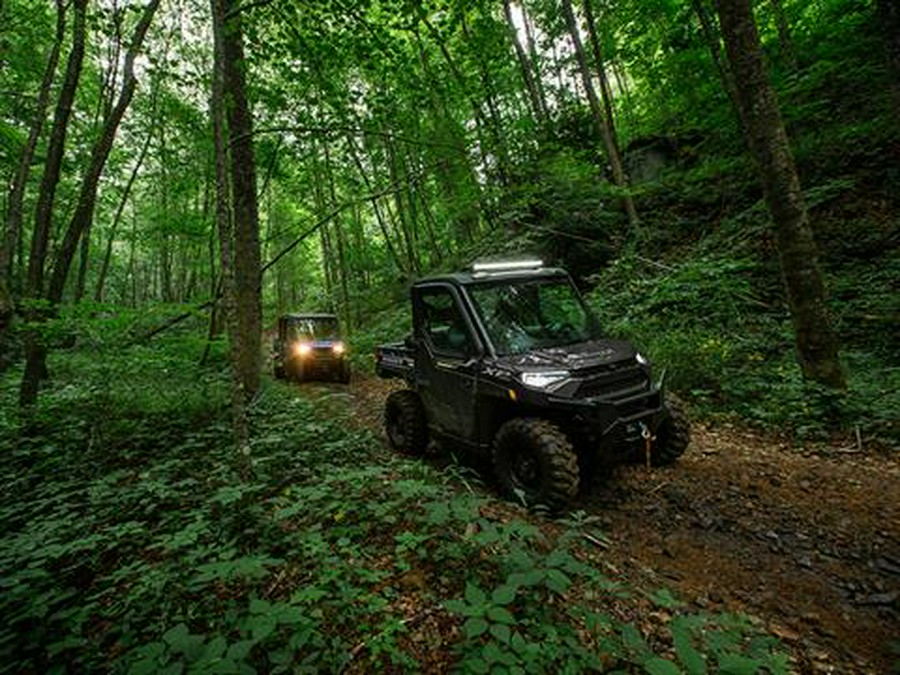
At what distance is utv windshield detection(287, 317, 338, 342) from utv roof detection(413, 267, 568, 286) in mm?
8361

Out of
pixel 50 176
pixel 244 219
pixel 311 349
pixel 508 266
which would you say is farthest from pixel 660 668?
pixel 311 349

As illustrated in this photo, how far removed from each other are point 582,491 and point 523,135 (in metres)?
9.35

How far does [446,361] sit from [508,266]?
1.28 m

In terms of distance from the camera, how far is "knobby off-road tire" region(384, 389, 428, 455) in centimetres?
574

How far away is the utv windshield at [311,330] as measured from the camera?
12.8 meters

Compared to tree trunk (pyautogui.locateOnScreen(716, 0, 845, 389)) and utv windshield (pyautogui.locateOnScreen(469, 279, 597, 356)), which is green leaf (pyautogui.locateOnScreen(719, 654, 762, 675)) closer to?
utv windshield (pyautogui.locateOnScreen(469, 279, 597, 356))

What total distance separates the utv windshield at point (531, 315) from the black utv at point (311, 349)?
26.9 ft

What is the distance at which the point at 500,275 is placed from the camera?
16.4ft

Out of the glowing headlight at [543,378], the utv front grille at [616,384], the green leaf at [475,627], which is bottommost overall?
the green leaf at [475,627]

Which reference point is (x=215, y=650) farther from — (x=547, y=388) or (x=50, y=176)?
(x=50, y=176)

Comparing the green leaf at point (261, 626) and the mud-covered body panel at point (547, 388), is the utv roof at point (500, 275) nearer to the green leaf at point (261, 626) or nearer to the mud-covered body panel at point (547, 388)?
the mud-covered body panel at point (547, 388)

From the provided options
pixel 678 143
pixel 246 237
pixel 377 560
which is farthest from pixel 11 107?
pixel 678 143

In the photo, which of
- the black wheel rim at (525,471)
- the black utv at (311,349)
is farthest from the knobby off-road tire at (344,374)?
the black wheel rim at (525,471)

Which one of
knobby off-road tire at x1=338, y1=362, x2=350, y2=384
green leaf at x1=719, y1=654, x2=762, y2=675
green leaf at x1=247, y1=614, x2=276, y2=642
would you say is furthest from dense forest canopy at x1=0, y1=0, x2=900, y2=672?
knobby off-road tire at x1=338, y1=362, x2=350, y2=384
